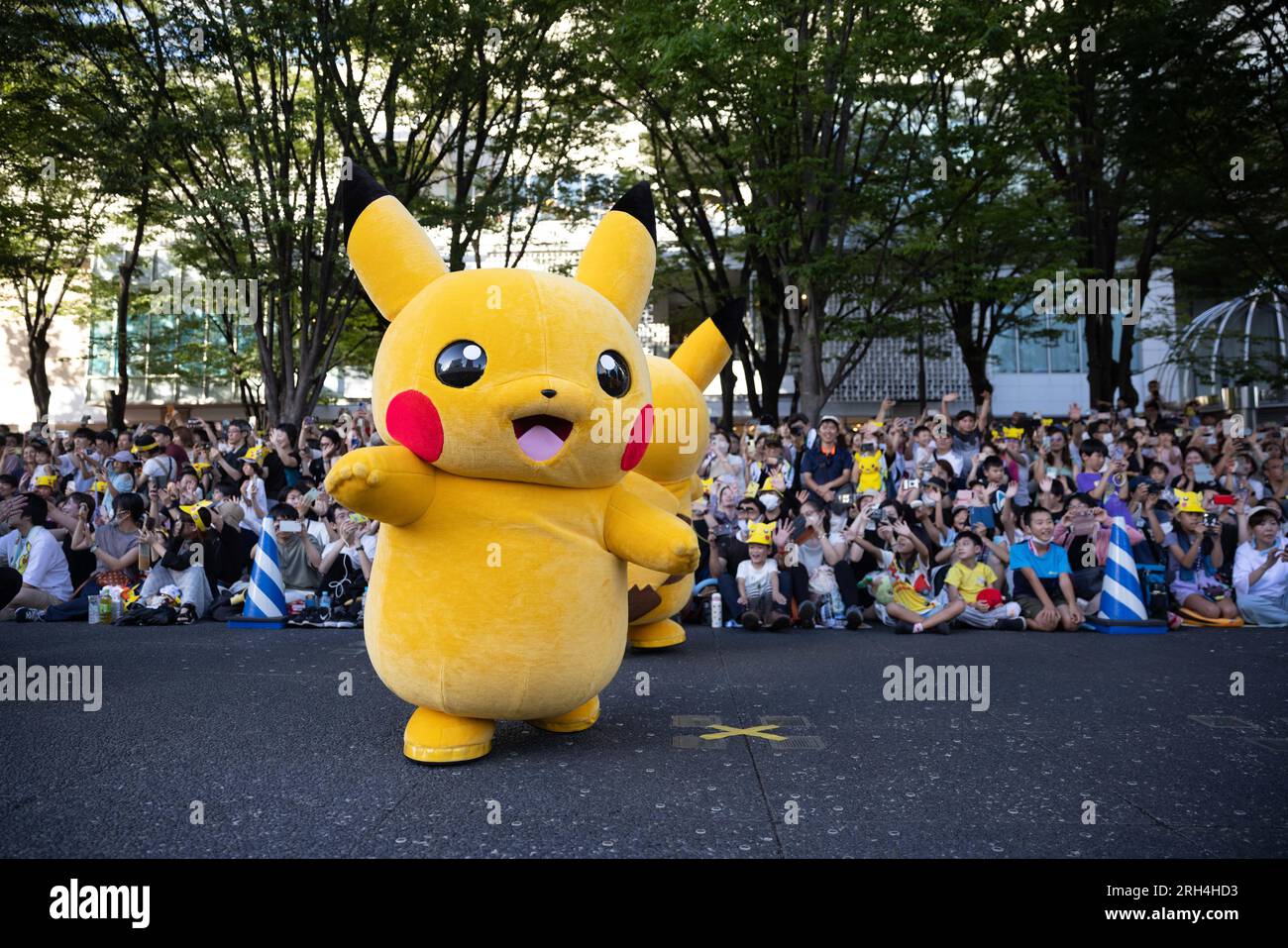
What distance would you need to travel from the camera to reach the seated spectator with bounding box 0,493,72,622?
33.1 ft

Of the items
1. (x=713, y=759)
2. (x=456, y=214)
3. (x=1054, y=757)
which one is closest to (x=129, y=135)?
(x=456, y=214)

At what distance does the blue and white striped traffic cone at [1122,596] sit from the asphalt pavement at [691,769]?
204 cm

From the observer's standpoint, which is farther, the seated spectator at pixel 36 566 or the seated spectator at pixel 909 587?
the seated spectator at pixel 36 566

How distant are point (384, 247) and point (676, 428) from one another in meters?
2.48

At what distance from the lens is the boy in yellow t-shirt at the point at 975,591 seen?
986 cm

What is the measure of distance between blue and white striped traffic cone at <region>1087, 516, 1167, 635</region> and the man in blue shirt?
117 inches

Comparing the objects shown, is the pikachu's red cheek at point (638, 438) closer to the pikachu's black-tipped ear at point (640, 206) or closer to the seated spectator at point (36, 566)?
the pikachu's black-tipped ear at point (640, 206)

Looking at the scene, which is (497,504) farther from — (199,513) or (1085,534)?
(1085,534)

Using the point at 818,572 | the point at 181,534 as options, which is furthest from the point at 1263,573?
the point at 181,534

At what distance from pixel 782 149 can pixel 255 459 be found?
28.9ft

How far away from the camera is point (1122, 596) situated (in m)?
9.88

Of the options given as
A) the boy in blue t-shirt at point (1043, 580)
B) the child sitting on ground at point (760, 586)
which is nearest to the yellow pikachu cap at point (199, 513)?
the child sitting on ground at point (760, 586)

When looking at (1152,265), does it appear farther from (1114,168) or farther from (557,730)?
(557,730)

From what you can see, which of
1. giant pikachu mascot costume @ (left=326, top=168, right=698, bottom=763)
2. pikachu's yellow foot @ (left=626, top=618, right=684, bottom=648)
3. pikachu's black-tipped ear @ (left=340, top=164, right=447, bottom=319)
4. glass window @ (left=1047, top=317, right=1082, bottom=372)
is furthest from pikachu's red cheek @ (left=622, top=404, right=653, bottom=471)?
glass window @ (left=1047, top=317, right=1082, bottom=372)
